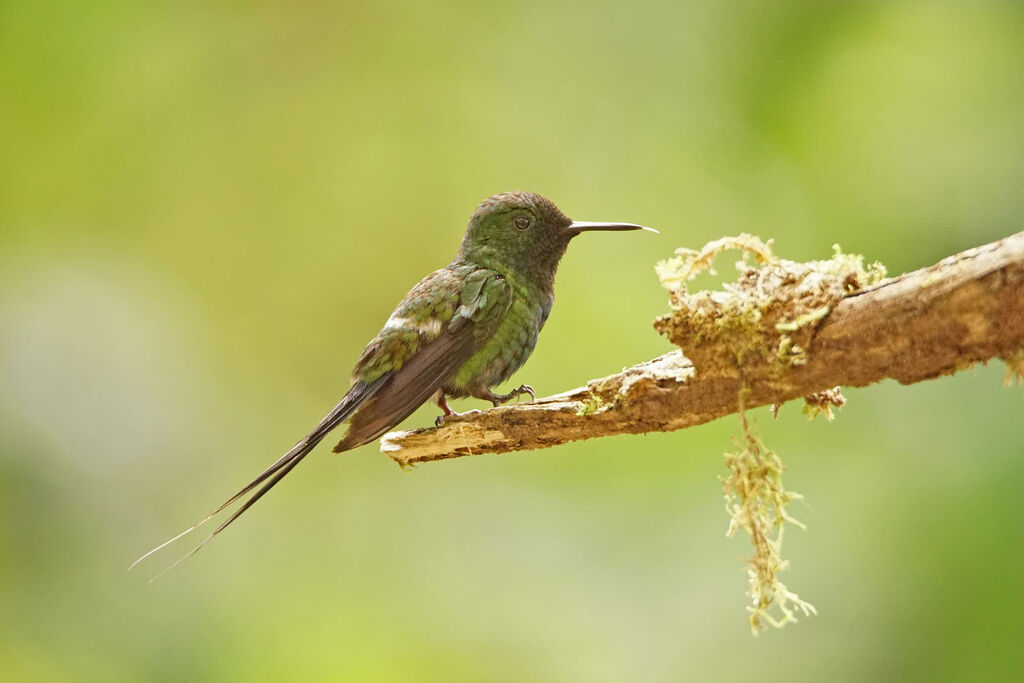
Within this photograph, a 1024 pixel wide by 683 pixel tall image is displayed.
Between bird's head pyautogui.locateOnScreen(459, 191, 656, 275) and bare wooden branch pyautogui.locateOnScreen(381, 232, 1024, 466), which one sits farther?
bird's head pyautogui.locateOnScreen(459, 191, 656, 275)

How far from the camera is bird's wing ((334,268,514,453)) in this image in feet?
9.52

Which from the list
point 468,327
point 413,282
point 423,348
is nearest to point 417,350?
point 423,348

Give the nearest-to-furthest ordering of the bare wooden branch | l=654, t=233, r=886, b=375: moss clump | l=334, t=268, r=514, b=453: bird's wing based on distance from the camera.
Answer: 1. the bare wooden branch
2. l=654, t=233, r=886, b=375: moss clump
3. l=334, t=268, r=514, b=453: bird's wing

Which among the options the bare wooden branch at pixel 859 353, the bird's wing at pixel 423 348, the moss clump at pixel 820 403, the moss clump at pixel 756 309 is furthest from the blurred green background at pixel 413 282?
the moss clump at pixel 756 309

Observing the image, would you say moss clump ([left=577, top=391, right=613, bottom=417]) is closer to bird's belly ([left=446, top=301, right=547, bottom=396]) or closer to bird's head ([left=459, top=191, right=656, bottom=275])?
bird's belly ([left=446, top=301, right=547, bottom=396])

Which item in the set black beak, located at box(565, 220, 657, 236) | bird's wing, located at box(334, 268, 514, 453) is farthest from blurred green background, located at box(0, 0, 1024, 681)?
bird's wing, located at box(334, 268, 514, 453)

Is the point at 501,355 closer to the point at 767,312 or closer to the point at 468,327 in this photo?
the point at 468,327

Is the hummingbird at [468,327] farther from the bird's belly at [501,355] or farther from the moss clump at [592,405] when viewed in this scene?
the moss clump at [592,405]

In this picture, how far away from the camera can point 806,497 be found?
4160mm

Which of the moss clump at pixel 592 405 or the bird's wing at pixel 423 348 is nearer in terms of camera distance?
the moss clump at pixel 592 405

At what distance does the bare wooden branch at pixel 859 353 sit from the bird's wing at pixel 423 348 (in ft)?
1.88

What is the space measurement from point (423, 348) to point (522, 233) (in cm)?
Result: 63

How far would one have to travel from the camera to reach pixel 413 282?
534 centimetres

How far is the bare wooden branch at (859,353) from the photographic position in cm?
175
